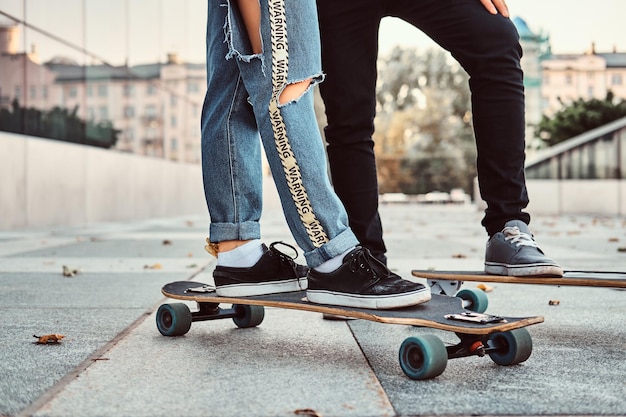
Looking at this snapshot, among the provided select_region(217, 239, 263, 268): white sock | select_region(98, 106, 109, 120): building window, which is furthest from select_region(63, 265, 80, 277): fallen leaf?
select_region(98, 106, 109, 120): building window

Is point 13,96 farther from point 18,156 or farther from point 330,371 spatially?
point 330,371

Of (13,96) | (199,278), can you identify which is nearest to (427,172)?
(13,96)

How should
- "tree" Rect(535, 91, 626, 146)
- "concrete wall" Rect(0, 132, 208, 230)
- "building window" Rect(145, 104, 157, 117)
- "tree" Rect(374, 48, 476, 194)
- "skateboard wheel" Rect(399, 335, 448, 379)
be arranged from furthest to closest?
"tree" Rect(374, 48, 476, 194) < "tree" Rect(535, 91, 626, 146) < "building window" Rect(145, 104, 157, 117) < "concrete wall" Rect(0, 132, 208, 230) < "skateboard wheel" Rect(399, 335, 448, 379)

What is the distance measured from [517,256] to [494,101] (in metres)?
0.54

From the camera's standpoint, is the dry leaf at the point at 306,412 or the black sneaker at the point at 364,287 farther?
the black sneaker at the point at 364,287

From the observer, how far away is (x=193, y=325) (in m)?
2.70

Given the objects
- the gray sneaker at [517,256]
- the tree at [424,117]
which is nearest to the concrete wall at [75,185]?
the gray sneaker at [517,256]

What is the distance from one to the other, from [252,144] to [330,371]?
0.79 m

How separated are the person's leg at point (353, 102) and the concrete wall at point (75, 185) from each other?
21.9 ft

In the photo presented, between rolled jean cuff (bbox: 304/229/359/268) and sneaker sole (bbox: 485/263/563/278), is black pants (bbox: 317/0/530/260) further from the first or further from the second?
rolled jean cuff (bbox: 304/229/359/268)

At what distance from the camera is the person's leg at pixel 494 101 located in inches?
101

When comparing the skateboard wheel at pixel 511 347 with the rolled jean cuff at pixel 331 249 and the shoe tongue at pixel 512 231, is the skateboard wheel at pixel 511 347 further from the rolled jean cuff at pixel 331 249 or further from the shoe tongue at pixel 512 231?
the shoe tongue at pixel 512 231

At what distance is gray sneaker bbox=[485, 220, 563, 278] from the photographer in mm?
2443

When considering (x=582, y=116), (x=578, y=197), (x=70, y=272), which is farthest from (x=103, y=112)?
(x=582, y=116)
